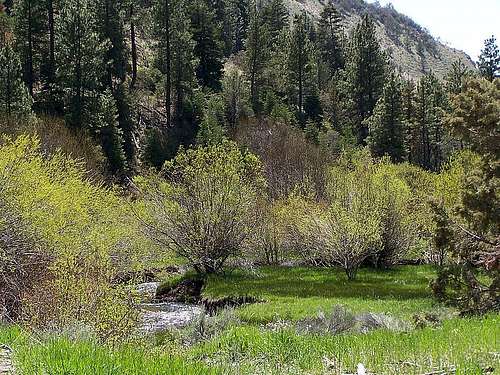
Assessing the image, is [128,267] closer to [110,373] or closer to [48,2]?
[110,373]

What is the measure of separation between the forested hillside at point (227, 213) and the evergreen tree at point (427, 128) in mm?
256

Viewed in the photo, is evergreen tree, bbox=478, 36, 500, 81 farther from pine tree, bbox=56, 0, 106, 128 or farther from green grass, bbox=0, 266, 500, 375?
green grass, bbox=0, 266, 500, 375

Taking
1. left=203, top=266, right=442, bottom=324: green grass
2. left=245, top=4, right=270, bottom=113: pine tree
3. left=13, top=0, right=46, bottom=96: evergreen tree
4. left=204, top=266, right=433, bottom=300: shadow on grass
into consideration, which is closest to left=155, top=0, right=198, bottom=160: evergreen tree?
left=245, top=4, right=270, bottom=113: pine tree

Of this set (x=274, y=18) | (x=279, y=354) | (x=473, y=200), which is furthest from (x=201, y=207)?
(x=274, y=18)

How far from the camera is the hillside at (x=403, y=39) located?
152750mm

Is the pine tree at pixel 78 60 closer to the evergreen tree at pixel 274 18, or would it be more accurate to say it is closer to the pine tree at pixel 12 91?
the pine tree at pixel 12 91

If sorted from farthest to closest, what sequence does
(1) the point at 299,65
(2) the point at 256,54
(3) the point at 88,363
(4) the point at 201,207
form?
1. (1) the point at 299,65
2. (2) the point at 256,54
3. (4) the point at 201,207
4. (3) the point at 88,363

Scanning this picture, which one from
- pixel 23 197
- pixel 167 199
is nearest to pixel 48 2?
pixel 167 199

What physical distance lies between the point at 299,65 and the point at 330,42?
2557cm

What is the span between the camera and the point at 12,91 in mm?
38281

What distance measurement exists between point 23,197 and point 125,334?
608 centimetres

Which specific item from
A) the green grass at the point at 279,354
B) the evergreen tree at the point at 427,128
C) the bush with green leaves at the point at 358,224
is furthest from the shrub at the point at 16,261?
the evergreen tree at the point at 427,128

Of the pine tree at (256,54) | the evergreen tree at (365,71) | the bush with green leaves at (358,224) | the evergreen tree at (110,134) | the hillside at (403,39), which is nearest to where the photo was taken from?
the bush with green leaves at (358,224)

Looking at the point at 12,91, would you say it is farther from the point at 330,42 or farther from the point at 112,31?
the point at 330,42
